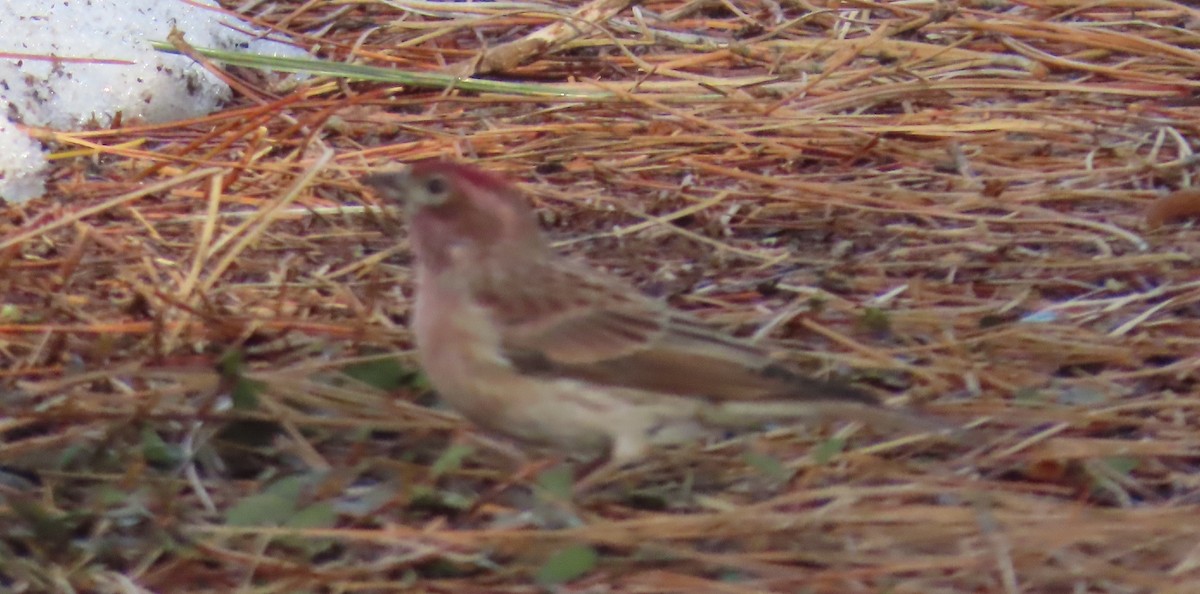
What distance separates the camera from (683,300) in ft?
15.1

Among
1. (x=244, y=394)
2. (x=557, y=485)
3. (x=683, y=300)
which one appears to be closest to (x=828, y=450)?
(x=557, y=485)

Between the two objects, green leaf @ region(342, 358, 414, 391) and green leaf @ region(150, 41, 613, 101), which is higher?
green leaf @ region(150, 41, 613, 101)

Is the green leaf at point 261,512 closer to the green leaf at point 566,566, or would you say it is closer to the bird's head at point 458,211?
the green leaf at point 566,566

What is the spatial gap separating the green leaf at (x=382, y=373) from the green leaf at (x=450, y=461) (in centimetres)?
40

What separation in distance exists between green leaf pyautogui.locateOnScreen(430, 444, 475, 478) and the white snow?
2.57 m

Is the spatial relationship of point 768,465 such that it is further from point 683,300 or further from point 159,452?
point 159,452

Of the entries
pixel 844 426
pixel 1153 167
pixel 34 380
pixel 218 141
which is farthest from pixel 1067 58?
pixel 34 380

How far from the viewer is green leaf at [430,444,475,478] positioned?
3.62m

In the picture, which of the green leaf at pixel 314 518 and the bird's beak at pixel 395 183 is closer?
the green leaf at pixel 314 518

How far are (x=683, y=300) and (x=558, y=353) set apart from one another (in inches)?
34.5

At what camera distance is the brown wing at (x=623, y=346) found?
146 inches

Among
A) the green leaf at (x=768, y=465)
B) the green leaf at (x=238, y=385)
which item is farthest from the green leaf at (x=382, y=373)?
the green leaf at (x=768, y=465)

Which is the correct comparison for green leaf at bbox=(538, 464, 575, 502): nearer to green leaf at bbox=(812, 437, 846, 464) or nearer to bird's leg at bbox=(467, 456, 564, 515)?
bird's leg at bbox=(467, 456, 564, 515)

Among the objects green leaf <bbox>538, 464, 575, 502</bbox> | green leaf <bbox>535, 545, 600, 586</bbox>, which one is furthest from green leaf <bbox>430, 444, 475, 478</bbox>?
green leaf <bbox>535, 545, 600, 586</bbox>
